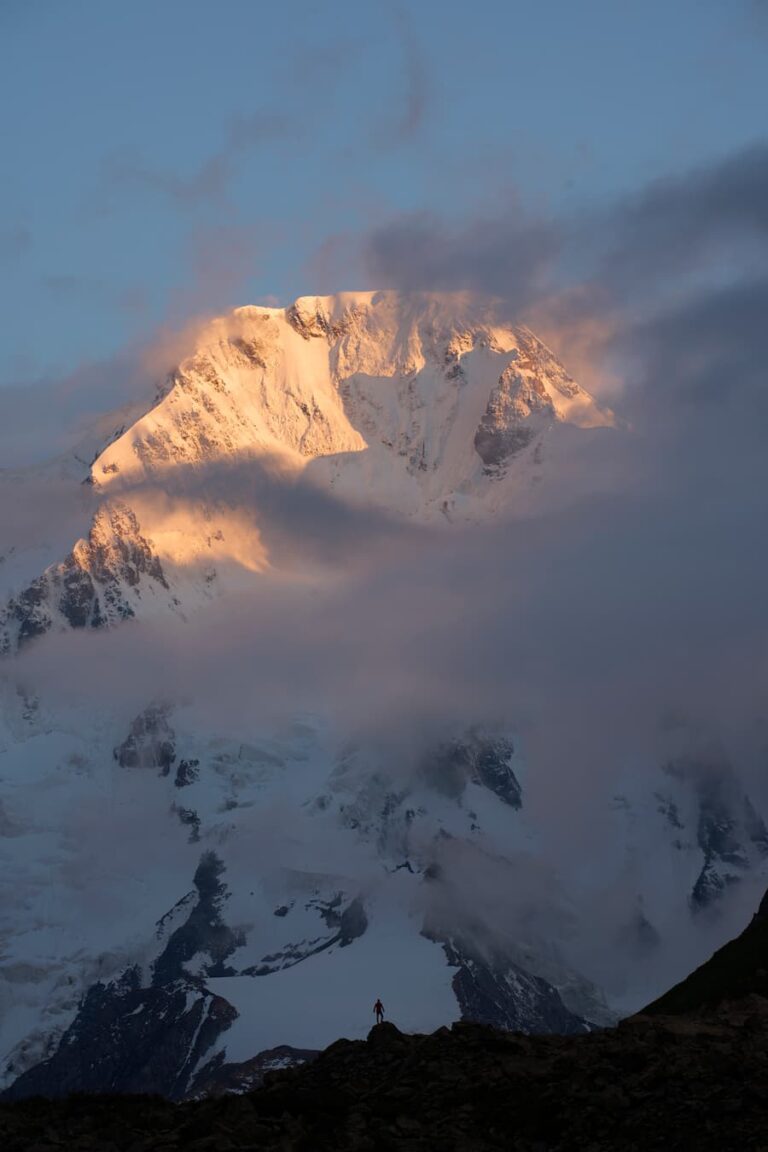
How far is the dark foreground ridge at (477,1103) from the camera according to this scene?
4031 cm

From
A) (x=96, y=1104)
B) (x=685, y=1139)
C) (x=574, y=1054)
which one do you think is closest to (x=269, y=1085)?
(x=96, y=1104)

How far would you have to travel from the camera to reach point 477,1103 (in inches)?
1706

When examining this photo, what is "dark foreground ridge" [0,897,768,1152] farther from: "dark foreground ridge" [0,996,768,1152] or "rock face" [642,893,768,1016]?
"rock face" [642,893,768,1016]

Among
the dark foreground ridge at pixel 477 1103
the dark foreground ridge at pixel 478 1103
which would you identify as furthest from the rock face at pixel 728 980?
the dark foreground ridge at pixel 478 1103

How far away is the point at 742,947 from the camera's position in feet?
211

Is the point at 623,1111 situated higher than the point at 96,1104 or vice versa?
the point at 96,1104

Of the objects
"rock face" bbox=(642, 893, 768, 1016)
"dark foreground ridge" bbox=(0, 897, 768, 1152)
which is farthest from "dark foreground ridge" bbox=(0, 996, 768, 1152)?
"rock face" bbox=(642, 893, 768, 1016)

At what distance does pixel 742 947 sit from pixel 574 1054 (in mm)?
20107

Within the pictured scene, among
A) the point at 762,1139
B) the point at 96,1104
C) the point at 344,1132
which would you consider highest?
the point at 96,1104

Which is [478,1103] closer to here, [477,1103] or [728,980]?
[477,1103]

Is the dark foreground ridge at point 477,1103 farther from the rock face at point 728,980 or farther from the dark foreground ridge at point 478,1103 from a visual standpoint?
the rock face at point 728,980

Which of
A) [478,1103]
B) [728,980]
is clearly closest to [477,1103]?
[478,1103]

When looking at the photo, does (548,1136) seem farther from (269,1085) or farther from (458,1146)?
(269,1085)

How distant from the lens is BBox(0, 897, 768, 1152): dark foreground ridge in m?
40.3
